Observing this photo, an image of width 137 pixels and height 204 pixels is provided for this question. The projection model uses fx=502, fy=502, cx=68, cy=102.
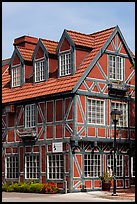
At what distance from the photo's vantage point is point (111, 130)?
105 feet

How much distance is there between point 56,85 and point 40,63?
3340 mm

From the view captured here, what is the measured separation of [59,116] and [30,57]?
744 cm

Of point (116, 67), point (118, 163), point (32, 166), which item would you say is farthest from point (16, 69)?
point (118, 163)

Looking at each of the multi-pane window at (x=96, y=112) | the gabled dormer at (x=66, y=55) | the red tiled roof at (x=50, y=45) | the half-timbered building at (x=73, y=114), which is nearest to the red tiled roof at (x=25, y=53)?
the half-timbered building at (x=73, y=114)

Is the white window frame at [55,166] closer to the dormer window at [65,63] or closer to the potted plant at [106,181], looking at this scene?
the potted plant at [106,181]

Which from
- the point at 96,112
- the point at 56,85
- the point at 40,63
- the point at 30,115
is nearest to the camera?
the point at 96,112

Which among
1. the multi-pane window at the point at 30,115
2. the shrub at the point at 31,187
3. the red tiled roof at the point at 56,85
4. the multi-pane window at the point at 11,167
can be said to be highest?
the red tiled roof at the point at 56,85

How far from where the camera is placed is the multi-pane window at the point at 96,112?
30.9 metres

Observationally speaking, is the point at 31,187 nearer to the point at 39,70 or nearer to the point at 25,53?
the point at 39,70

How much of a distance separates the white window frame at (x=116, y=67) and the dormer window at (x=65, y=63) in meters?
2.63

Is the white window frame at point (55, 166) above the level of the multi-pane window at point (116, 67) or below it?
below

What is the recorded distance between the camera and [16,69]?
36.9 metres

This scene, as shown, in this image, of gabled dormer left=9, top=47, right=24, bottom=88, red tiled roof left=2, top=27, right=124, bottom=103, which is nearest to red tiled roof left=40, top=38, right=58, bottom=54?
red tiled roof left=2, top=27, right=124, bottom=103

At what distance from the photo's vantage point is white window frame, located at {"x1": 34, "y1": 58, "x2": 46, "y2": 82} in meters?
34.3
